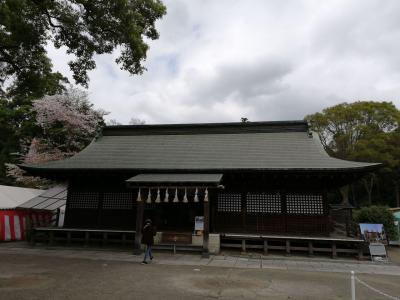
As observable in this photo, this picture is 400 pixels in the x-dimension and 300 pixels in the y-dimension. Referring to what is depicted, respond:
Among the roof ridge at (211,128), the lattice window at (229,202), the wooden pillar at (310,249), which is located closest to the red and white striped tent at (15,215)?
the roof ridge at (211,128)

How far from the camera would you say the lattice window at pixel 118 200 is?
51.9ft

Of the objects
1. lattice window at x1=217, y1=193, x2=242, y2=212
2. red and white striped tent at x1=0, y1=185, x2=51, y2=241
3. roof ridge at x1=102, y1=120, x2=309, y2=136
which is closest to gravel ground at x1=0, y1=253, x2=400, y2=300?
lattice window at x1=217, y1=193, x2=242, y2=212

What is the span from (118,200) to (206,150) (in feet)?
17.5

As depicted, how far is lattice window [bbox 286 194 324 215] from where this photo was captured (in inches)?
555

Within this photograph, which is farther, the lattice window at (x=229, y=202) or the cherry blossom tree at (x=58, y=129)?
the cherry blossom tree at (x=58, y=129)

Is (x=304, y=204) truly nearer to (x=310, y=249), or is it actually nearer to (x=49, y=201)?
(x=310, y=249)

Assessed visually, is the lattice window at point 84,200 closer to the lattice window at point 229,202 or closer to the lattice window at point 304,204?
the lattice window at point 229,202

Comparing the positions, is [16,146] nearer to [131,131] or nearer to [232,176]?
[131,131]

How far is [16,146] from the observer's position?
97.3ft

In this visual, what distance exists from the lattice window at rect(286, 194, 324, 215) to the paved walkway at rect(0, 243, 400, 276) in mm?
2073

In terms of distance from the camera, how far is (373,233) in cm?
1334

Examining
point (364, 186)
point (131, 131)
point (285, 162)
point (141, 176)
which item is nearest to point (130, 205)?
point (141, 176)

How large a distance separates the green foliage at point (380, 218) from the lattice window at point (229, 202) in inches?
311

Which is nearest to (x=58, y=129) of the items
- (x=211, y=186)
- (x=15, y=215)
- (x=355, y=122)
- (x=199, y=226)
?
(x=15, y=215)
